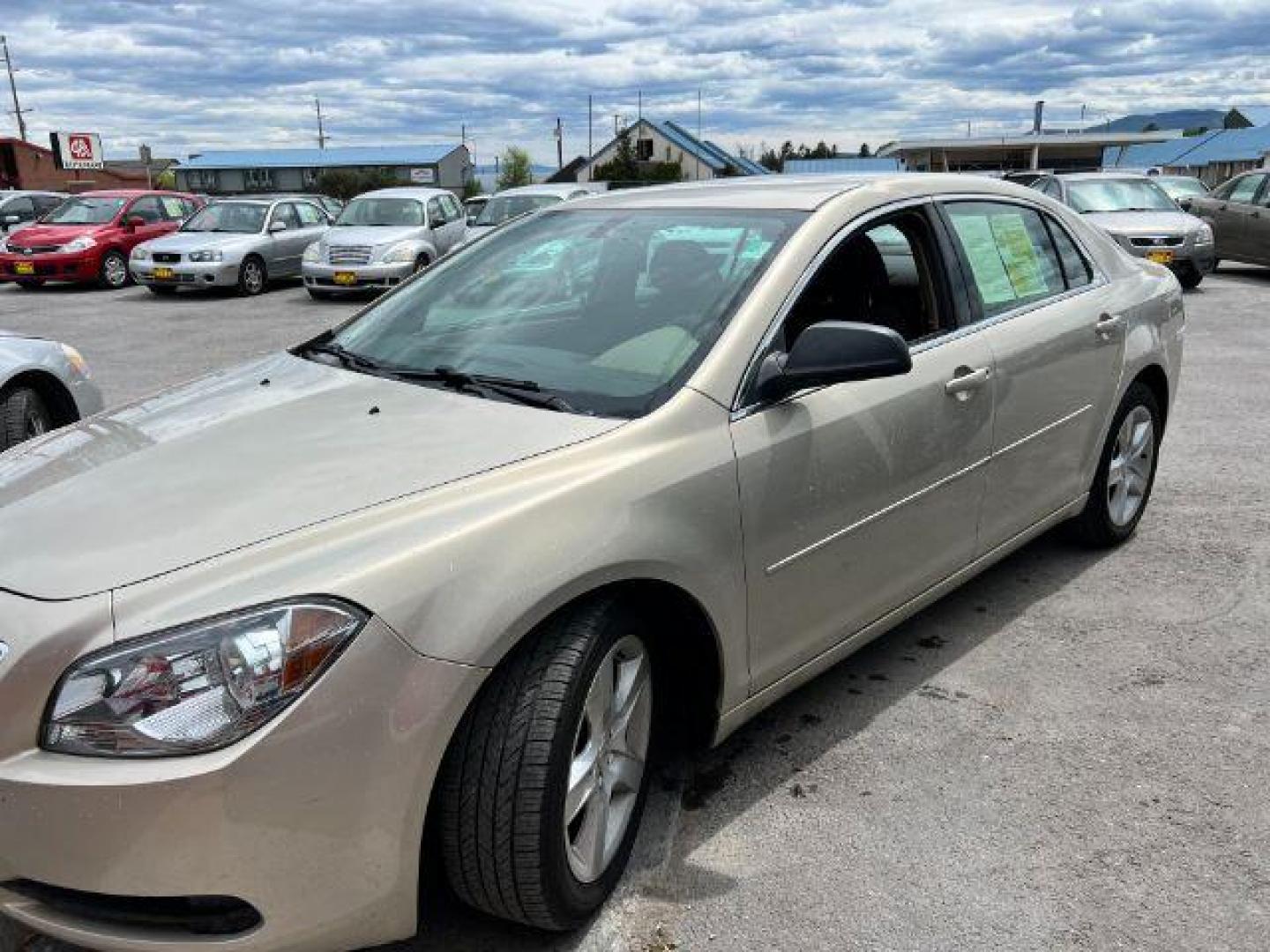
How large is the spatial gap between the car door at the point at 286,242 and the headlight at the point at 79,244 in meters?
3.01

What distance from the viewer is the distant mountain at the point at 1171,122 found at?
346ft

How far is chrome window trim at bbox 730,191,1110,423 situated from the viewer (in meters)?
2.77

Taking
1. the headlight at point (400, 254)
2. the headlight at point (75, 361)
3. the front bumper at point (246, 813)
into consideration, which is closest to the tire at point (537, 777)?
the front bumper at point (246, 813)

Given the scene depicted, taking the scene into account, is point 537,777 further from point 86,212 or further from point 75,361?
point 86,212

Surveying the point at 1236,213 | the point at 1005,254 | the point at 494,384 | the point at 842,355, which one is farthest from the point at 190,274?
the point at 842,355

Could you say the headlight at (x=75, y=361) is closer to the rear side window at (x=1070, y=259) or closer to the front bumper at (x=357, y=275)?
the rear side window at (x=1070, y=259)

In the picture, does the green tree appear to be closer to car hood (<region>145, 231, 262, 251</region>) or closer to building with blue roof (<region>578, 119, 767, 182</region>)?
building with blue roof (<region>578, 119, 767, 182</region>)

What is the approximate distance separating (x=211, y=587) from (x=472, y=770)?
60 centimetres

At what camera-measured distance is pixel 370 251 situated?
629 inches

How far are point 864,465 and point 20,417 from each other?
450cm

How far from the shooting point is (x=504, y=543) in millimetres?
2160

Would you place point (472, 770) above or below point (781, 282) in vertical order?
below

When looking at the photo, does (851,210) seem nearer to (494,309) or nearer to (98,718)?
(494,309)

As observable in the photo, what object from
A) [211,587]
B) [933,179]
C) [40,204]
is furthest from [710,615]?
[40,204]
